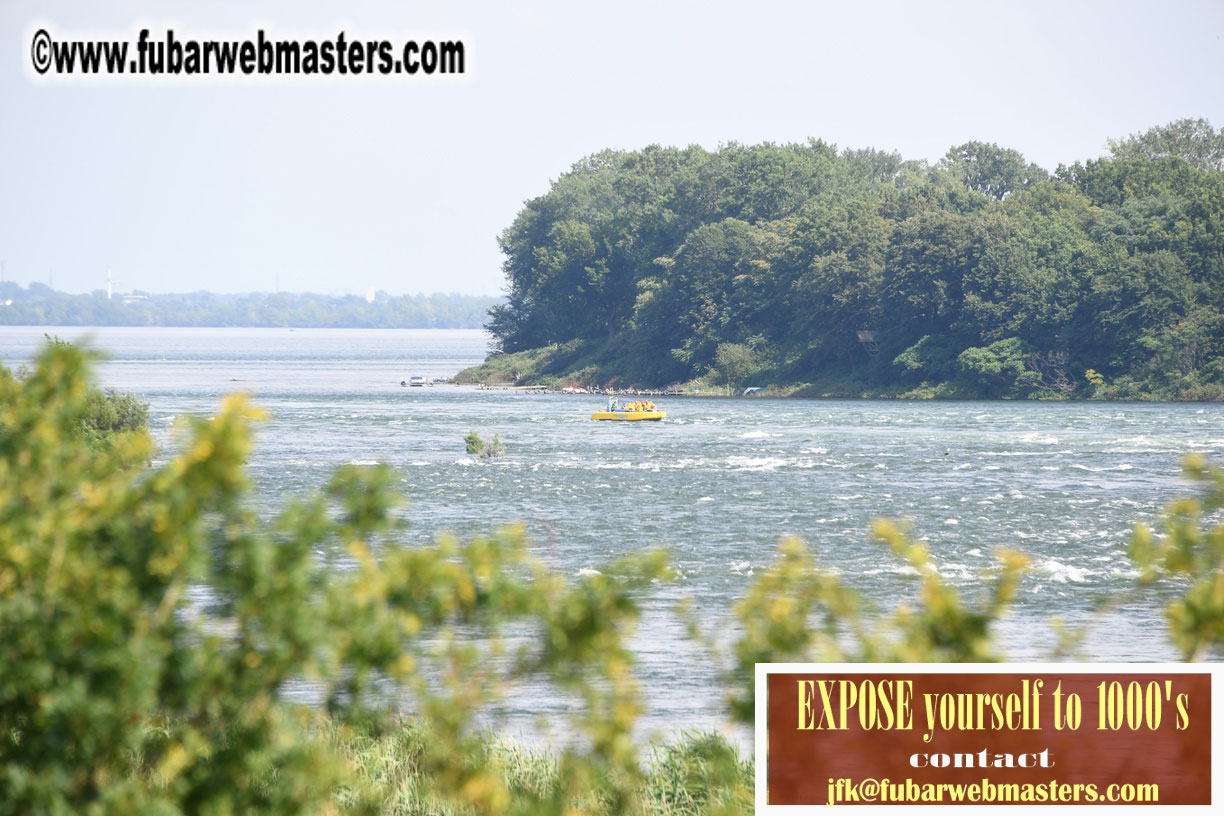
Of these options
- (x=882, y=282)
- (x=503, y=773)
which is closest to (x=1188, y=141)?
(x=882, y=282)

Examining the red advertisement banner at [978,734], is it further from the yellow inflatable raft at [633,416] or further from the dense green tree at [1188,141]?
the dense green tree at [1188,141]

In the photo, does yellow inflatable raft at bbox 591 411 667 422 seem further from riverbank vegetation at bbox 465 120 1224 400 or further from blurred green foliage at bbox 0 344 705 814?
blurred green foliage at bbox 0 344 705 814

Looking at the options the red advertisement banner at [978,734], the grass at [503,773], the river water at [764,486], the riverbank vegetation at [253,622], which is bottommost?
the river water at [764,486]

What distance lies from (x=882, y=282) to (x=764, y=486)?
170 ft

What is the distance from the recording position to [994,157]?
135 metres

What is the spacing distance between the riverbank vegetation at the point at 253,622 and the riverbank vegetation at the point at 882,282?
3003 inches

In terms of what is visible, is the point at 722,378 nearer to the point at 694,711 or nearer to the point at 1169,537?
the point at 694,711

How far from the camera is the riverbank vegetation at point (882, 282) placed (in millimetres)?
79500

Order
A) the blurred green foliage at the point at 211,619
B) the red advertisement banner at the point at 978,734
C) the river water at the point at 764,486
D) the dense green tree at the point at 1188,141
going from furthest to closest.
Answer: the dense green tree at the point at 1188,141
the river water at the point at 764,486
the red advertisement banner at the point at 978,734
the blurred green foliage at the point at 211,619

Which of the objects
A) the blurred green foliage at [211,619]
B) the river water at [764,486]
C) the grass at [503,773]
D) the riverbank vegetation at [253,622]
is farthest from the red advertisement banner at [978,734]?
the grass at [503,773]

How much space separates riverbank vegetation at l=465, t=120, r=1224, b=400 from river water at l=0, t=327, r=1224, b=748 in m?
5.56

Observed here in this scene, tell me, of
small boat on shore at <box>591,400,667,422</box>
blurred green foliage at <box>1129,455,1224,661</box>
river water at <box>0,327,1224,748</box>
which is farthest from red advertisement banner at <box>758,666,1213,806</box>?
small boat on shore at <box>591,400,667,422</box>

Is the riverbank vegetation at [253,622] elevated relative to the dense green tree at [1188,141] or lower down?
lower down

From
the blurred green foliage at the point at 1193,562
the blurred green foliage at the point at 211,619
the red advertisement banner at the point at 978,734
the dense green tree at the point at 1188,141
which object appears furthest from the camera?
the dense green tree at the point at 1188,141
